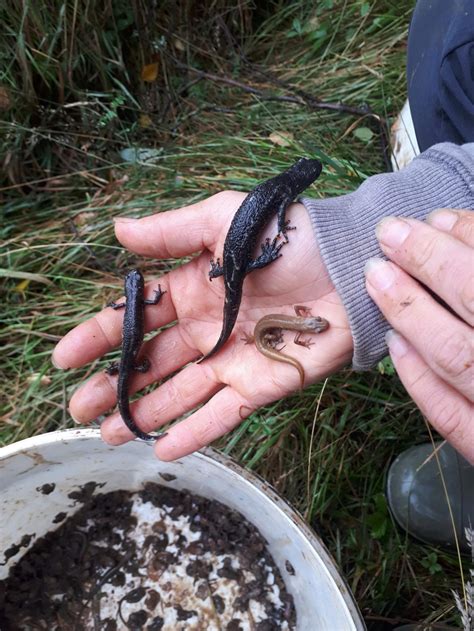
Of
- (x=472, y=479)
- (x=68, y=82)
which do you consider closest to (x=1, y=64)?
(x=68, y=82)

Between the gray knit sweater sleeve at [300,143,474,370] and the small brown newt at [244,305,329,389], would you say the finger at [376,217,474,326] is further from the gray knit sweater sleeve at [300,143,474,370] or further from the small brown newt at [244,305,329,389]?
the small brown newt at [244,305,329,389]

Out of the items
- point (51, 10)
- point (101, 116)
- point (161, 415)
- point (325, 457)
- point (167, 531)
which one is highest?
point (51, 10)

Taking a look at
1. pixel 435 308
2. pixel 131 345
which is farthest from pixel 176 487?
pixel 435 308

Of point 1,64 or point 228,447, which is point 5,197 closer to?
point 1,64

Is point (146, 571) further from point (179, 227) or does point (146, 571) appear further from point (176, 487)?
point (179, 227)

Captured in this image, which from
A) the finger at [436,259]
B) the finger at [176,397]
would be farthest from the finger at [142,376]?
→ the finger at [436,259]

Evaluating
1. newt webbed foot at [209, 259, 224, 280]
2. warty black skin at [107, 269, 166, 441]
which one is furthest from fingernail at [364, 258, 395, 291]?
warty black skin at [107, 269, 166, 441]
